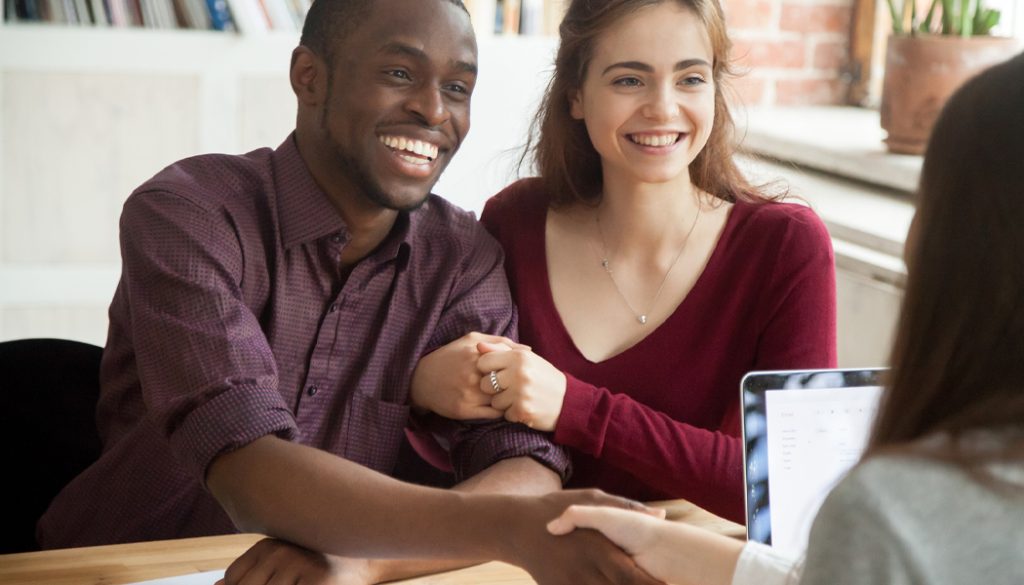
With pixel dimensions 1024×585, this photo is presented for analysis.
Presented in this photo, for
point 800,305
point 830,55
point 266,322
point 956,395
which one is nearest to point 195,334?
point 266,322

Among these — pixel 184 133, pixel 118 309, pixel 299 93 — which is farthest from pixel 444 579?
pixel 184 133

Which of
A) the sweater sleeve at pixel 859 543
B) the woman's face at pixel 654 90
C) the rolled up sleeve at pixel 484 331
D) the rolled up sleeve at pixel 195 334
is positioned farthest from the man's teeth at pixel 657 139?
the sweater sleeve at pixel 859 543

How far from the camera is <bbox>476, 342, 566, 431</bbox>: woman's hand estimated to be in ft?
5.26

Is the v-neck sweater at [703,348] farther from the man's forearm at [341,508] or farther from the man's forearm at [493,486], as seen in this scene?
the man's forearm at [341,508]

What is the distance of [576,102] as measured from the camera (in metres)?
1.92

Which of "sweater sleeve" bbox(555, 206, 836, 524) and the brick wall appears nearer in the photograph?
"sweater sleeve" bbox(555, 206, 836, 524)

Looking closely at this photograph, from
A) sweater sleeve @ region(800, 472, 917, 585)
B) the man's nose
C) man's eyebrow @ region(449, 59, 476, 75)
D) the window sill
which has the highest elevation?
man's eyebrow @ region(449, 59, 476, 75)

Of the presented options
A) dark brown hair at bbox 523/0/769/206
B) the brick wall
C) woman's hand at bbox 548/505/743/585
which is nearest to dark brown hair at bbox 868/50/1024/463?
woman's hand at bbox 548/505/743/585

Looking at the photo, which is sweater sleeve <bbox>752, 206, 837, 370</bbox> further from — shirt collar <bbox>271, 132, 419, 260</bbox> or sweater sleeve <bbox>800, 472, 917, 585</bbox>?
sweater sleeve <bbox>800, 472, 917, 585</bbox>

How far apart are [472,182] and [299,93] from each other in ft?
5.03

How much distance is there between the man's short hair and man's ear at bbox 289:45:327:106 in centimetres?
1

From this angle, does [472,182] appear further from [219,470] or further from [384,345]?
[219,470]

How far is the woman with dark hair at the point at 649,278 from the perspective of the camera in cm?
164

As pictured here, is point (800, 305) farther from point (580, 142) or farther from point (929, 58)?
point (929, 58)
